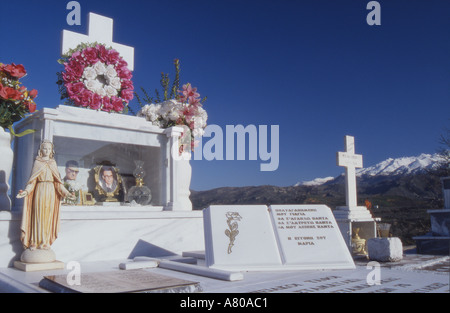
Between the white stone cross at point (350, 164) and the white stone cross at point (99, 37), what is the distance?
3.71 meters

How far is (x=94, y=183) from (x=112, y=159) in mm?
425

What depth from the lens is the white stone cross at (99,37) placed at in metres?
5.40

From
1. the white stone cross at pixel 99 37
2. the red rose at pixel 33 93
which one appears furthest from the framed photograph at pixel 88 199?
the white stone cross at pixel 99 37

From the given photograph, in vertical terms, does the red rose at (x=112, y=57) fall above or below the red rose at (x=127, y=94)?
above

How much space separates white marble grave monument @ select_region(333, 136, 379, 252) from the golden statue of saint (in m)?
4.05

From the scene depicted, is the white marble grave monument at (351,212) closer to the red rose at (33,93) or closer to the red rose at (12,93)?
the red rose at (33,93)

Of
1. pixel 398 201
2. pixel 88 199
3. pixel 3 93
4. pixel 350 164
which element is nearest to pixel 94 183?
pixel 88 199

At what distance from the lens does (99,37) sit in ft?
18.5

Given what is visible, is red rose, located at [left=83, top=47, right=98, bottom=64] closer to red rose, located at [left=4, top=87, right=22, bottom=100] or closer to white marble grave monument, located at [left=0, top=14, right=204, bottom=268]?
white marble grave monument, located at [left=0, top=14, right=204, bottom=268]

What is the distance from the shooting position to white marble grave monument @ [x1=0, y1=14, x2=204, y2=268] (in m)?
3.93

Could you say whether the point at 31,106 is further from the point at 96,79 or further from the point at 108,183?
the point at 108,183
